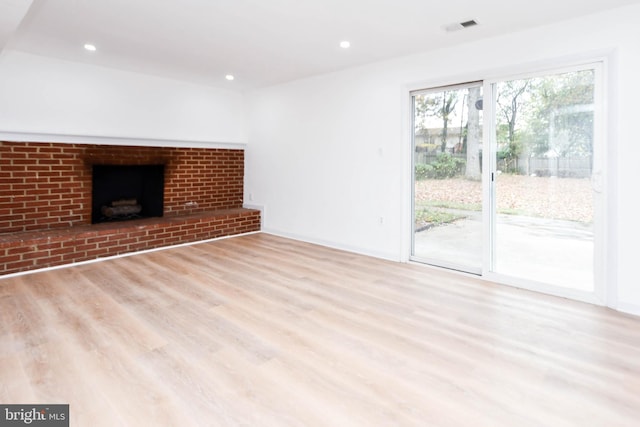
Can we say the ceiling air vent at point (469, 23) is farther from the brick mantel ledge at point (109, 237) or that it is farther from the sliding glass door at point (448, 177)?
the brick mantel ledge at point (109, 237)

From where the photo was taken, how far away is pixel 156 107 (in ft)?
17.3

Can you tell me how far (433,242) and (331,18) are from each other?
102 inches

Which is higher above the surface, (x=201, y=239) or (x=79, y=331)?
(x=201, y=239)

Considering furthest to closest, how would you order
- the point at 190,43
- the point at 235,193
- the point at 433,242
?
1. the point at 235,193
2. the point at 433,242
3. the point at 190,43

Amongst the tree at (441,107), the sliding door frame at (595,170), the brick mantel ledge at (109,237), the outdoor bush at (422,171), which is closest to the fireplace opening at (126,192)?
the brick mantel ledge at (109,237)

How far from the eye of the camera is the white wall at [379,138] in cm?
290

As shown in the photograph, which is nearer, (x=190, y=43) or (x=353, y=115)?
(x=190, y=43)

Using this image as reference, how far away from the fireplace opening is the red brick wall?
0.39 feet

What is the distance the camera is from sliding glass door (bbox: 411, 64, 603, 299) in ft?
10.3

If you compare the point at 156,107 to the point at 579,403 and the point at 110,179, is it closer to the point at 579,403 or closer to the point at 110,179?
the point at 110,179

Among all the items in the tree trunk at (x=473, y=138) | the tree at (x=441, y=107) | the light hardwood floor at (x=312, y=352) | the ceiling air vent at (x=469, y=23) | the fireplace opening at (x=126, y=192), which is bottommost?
the light hardwood floor at (x=312, y=352)

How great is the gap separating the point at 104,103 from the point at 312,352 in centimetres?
434

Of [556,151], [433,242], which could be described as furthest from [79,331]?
[556,151]

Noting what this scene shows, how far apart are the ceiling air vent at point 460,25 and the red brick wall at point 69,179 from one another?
4.03 m
